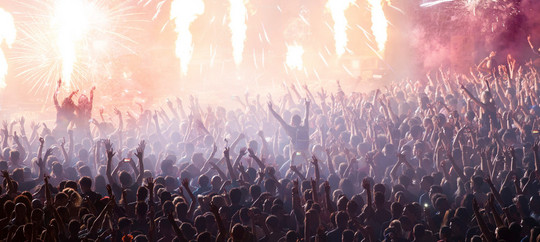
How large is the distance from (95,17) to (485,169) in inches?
724

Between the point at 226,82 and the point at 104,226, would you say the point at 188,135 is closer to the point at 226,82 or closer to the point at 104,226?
the point at 104,226

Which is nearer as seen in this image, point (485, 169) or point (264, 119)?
point (485, 169)

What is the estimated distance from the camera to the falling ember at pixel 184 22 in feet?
71.6

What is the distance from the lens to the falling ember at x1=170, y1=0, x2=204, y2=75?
859 inches

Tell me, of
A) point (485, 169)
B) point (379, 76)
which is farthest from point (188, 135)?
point (379, 76)

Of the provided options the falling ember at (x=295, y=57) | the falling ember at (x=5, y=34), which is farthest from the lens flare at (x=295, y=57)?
the falling ember at (x=5, y=34)

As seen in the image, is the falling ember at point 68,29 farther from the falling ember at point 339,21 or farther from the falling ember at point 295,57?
the falling ember at point 339,21

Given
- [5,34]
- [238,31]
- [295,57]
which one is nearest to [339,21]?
[295,57]

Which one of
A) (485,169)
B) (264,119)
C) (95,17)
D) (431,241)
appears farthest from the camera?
(95,17)

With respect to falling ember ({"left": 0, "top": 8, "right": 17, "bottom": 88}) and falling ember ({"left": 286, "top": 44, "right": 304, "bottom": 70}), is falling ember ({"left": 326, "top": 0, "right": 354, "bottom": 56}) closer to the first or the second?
falling ember ({"left": 286, "top": 44, "right": 304, "bottom": 70})

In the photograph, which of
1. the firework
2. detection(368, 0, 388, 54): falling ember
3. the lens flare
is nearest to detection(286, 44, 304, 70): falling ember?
the lens flare

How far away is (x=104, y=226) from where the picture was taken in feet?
15.7

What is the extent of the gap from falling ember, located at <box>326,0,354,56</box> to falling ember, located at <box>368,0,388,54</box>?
146 centimetres

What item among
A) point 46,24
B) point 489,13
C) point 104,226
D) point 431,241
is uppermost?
point 46,24
